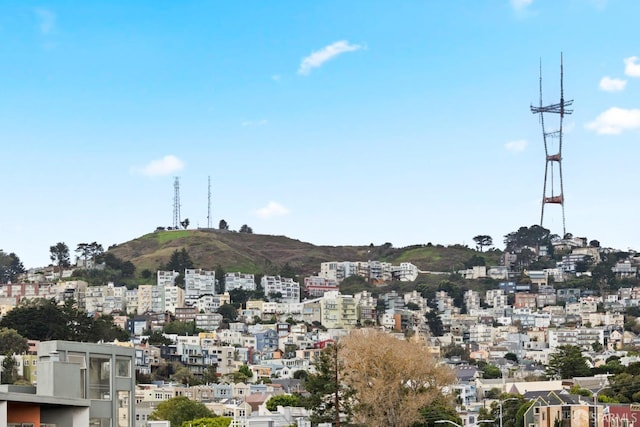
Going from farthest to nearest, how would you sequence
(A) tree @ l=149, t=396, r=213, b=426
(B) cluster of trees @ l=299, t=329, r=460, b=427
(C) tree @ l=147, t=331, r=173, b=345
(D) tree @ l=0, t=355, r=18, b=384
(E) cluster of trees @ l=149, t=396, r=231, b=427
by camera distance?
(C) tree @ l=147, t=331, r=173, b=345
(A) tree @ l=149, t=396, r=213, b=426
(E) cluster of trees @ l=149, t=396, r=231, b=427
(D) tree @ l=0, t=355, r=18, b=384
(B) cluster of trees @ l=299, t=329, r=460, b=427

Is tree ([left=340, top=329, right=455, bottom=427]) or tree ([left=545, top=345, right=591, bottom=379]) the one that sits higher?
tree ([left=340, top=329, right=455, bottom=427])

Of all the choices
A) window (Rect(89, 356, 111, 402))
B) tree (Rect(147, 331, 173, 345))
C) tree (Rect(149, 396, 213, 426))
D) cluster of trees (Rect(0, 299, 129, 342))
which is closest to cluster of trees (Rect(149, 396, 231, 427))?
tree (Rect(149, 396, 213, 426))

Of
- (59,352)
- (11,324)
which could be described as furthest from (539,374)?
(59,352)

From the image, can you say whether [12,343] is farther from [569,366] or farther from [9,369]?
[569,366]

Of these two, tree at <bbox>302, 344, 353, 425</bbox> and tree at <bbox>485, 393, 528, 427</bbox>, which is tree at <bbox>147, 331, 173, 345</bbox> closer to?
tree at <bbox>485, 393, 528, 427</bbox>

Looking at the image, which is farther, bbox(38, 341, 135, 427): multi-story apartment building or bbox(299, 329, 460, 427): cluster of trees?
bbox(299, 329, 460, 427): cluster of trees
